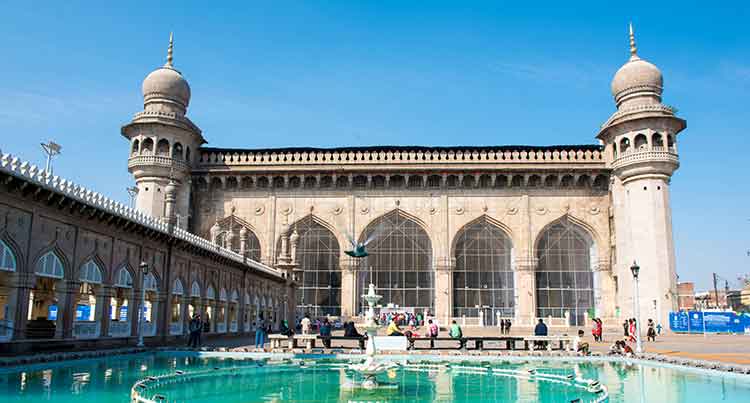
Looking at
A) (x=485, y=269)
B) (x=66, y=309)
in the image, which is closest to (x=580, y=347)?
(x=66, y=309)

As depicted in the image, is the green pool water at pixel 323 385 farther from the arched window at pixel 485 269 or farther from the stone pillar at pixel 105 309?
the arched window at pixel 485 269

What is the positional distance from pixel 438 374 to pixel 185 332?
12.0m

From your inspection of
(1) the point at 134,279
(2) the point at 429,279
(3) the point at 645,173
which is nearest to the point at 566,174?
(3) the point at 645,173

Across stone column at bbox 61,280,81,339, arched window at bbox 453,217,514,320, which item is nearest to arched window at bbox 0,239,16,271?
stone column at bbox 61,280,81,339

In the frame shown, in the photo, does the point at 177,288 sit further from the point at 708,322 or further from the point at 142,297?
the point at 708,322

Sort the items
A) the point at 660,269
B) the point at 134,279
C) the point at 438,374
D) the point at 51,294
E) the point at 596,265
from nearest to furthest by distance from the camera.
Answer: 1. the point at 438,374
2. the point at 134,279
3. the point at 51,294
4. the point at 660,269
5. the point at 596,265

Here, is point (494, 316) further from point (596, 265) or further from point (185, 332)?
point (185, 332)

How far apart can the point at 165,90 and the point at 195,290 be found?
15.0m

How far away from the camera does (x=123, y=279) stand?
1680 cm

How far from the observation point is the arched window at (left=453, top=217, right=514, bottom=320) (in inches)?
1308

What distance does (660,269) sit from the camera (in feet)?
95.7

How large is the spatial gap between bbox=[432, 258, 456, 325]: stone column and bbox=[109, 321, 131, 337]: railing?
58.8ft

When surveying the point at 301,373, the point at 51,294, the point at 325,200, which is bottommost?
the point at 301,373

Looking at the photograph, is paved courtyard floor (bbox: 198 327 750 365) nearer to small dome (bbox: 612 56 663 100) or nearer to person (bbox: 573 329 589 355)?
person (bbox: 573 329 589 355)
